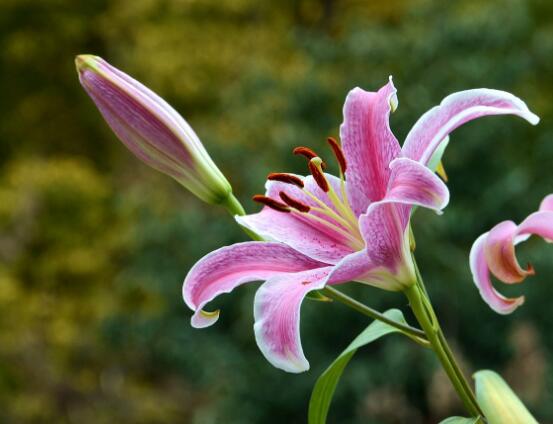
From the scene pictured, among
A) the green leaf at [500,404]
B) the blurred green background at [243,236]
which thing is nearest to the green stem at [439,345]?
the green leaf at [500,404]

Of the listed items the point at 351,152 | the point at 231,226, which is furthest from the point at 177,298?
the point at 351,152

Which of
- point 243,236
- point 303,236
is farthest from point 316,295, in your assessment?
point 243,236

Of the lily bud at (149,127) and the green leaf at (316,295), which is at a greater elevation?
the lily bud at (149,127)

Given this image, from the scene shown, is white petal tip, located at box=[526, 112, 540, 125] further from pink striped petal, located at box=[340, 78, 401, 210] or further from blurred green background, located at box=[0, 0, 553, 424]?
blurred green background, located at box=[0, 0, 553, 424]

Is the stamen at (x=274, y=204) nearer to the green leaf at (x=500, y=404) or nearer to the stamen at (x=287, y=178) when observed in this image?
the stamen at (x=287, y=178)

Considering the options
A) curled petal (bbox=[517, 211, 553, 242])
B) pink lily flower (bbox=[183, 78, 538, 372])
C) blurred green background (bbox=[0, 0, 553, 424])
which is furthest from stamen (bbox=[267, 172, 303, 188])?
blurred green background (bbox=[0, 0, 553, 424])

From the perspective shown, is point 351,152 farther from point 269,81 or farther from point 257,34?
point 257,34

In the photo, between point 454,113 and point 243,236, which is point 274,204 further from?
point 243,236
